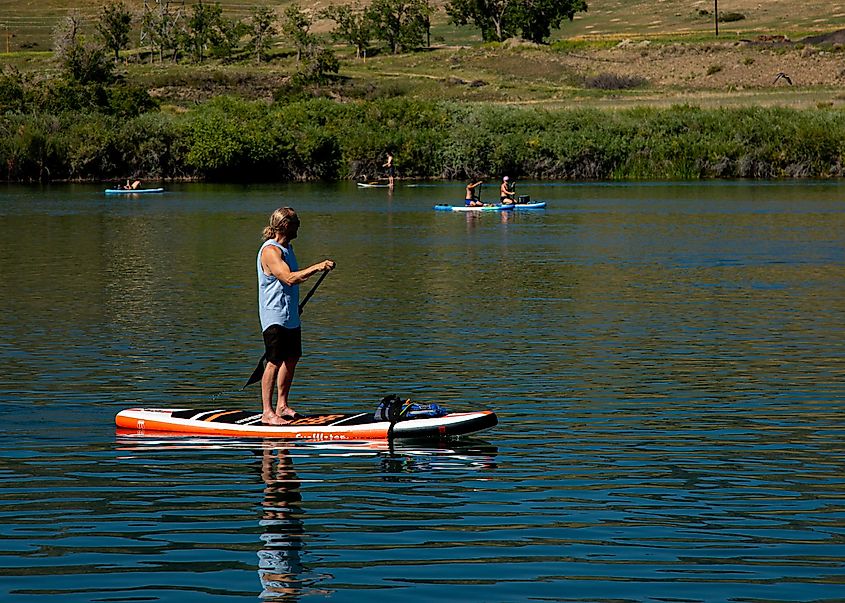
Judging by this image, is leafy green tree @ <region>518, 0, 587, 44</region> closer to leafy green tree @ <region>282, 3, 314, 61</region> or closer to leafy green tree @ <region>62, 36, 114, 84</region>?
leafy green tree @ <region>282, 3, 314, 61</region>

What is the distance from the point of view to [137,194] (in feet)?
264

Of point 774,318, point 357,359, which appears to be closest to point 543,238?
point 774,318

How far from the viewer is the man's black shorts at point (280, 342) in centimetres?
1686

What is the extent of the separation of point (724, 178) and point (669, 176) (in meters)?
3.41

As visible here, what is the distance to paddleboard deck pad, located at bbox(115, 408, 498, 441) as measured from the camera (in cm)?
1675

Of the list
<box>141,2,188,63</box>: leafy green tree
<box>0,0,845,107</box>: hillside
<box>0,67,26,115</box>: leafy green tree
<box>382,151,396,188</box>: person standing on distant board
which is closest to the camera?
<box>382,151,396,188</box>: person standing on distant board

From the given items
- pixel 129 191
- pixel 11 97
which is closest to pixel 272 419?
pixel 129 191

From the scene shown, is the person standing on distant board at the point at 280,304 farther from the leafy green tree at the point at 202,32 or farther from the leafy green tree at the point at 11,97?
the leafy green tree at the point at 202,32

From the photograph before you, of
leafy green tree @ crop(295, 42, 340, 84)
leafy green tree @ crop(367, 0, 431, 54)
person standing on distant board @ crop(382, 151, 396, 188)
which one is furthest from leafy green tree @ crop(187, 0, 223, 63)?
person standing on distant board @ crop(382, 151, 396, 188)

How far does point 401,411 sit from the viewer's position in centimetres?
1705

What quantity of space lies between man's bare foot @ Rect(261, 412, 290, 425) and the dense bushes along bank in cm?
7645

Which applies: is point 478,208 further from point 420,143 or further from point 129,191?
point 420,143

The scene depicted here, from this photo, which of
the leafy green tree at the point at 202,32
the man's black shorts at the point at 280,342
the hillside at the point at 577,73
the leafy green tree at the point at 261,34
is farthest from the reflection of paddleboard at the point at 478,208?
the leafy green tree at the point at 202,32

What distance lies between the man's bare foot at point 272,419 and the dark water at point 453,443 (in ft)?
1.23
